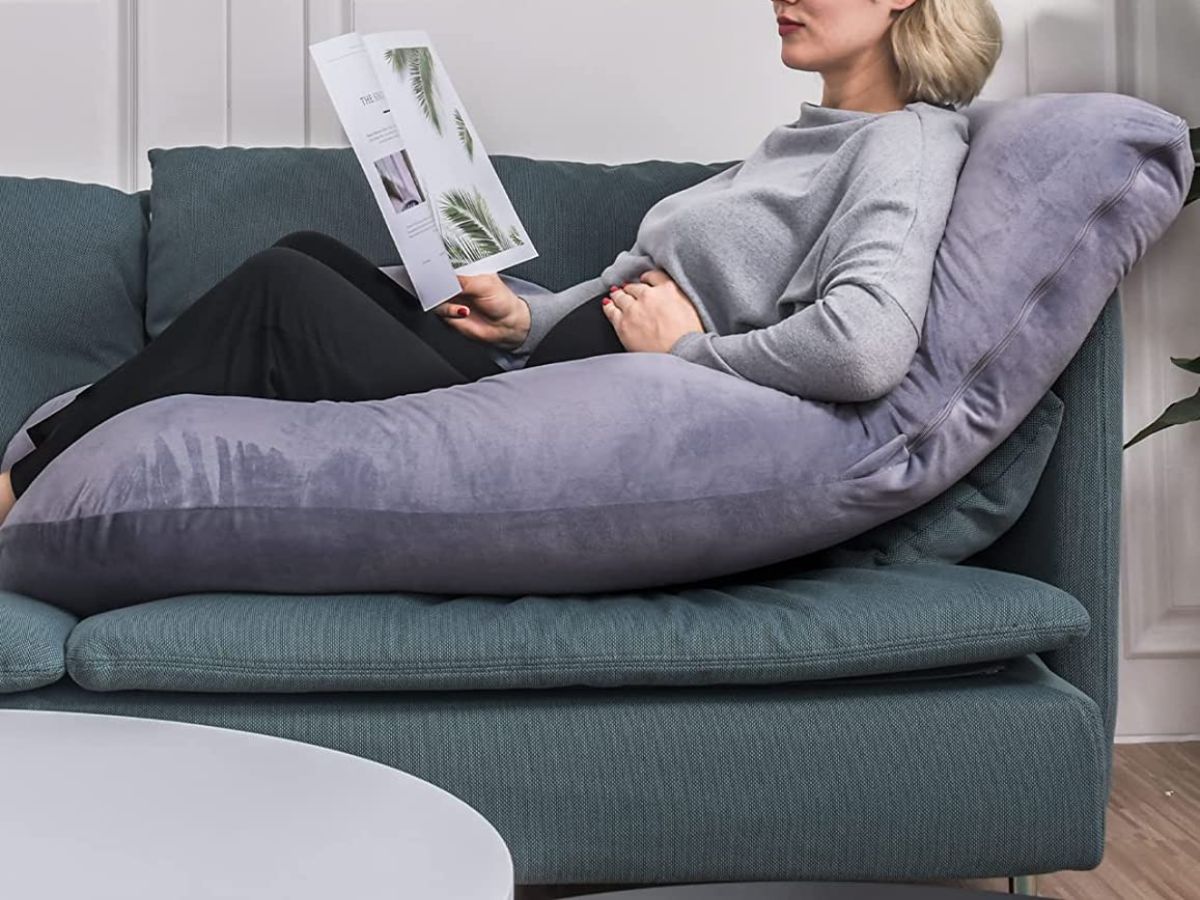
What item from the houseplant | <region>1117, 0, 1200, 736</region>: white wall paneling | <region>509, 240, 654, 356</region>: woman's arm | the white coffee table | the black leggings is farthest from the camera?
<region>1117, 0, 1200, 736</region>: white wall paneling

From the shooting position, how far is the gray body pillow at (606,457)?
45.6 inches

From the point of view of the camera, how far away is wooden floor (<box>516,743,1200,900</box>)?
4.71ft

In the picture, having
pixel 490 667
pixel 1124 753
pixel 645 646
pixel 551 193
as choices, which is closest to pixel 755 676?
pixel 645 646

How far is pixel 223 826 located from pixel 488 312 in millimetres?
1213

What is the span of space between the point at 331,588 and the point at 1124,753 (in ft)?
4.45

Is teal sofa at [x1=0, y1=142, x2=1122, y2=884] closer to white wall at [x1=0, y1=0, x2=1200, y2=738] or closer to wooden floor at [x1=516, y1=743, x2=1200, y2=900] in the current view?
wooden floor at [x1=516, y1=743, x2=1200, y2=900]

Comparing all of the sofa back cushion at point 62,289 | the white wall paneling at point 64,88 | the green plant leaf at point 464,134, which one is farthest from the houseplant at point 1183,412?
the white wall paneling at point 64,88

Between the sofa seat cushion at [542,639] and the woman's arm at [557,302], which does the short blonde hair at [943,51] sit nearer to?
the woman's arm at [557,302]

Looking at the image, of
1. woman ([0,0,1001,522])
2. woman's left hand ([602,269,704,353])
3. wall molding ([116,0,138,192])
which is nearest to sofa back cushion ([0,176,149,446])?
woman ([0,0,1001,522])

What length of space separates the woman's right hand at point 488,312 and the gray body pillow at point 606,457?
43 centimetres

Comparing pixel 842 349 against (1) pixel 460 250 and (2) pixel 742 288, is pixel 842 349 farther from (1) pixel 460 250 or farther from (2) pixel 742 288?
(1) pixel 460 250

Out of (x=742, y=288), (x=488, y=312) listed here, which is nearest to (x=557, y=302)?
(x=488, y=312)

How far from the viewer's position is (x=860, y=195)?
135 cm

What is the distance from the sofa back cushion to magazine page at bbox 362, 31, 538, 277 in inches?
20.4
